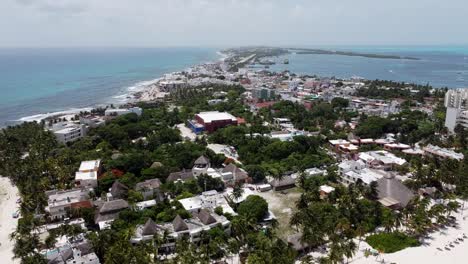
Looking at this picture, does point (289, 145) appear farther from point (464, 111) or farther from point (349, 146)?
point (464, 111)

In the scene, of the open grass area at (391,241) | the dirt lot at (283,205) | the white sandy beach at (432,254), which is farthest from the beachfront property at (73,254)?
the open grass area at (391,241)

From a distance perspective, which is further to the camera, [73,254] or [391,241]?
[391,241]

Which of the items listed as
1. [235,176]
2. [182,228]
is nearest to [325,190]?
[235,176]

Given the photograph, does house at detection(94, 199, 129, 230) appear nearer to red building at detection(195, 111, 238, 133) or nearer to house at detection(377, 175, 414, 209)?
house at detection(377, 175, 414, 209)

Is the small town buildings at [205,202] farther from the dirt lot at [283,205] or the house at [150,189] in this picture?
the dirt lot at [283,205]

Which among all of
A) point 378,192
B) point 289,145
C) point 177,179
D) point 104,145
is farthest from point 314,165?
point 104,145

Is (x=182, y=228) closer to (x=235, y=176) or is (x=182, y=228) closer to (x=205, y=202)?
(x=205, y=202)
